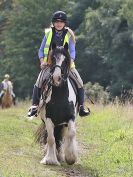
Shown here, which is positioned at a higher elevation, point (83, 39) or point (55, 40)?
point (55, 40)

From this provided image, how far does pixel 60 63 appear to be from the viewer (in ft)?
29.6

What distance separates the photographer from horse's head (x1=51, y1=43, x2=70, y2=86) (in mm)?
8883

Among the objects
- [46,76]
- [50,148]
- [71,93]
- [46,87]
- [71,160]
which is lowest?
[71,160]

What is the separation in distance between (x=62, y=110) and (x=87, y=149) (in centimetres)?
275

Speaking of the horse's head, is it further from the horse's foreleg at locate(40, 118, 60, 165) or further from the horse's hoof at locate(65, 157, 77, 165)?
the horse's hoof at locate(65, 157, 77, 165)

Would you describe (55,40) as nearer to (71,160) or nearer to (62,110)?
(62,110)

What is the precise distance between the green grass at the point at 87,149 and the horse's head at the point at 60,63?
4.65ft

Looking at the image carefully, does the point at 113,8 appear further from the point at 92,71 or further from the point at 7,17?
the point at 7,17

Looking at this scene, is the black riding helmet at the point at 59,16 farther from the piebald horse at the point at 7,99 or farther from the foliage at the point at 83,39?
the foliage at the point at 83,39

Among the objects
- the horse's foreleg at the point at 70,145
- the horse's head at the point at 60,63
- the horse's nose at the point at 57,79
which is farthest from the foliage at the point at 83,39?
the horse's nose at the point at 57,79

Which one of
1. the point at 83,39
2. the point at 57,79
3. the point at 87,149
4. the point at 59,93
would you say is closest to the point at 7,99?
the point at 87,149

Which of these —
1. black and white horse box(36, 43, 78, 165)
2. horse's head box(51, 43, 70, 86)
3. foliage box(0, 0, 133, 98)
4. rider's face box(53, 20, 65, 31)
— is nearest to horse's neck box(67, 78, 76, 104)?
black and white horse box(36, 43, 78, 165)

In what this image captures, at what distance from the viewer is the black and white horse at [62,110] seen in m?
9.14

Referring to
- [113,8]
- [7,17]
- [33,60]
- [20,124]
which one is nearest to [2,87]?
[20,124]
